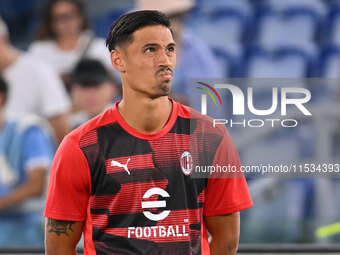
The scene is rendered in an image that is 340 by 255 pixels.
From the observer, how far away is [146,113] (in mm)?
2211

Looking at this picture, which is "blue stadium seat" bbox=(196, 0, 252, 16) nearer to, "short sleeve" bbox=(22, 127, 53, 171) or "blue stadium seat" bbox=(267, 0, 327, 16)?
"blue stadium seat" bbox=(267, 0, 327, 16)

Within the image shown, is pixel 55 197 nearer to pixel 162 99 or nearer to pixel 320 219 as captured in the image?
pixel 162 99

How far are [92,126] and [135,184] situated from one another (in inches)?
9.5

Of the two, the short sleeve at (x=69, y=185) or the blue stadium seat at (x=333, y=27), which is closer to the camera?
the short sleeve at (x=69, y=185)

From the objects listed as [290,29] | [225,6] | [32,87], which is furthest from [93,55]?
[290,29]

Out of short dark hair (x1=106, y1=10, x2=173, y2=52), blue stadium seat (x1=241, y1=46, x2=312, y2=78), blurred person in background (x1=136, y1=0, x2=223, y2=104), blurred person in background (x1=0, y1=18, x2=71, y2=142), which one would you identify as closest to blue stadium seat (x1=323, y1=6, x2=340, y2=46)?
blue stadium seat (x1=241, y1=46, x2=312, y2=78)

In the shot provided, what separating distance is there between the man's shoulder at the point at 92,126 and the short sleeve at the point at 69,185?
0.02 meters

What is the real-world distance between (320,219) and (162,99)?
7.75ft

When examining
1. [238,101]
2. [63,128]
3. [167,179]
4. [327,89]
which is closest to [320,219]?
[327,89]

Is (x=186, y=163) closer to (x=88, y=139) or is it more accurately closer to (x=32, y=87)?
(x=88, y=139)

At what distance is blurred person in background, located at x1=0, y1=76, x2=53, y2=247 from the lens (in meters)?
4.53

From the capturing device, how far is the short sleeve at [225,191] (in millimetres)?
2254

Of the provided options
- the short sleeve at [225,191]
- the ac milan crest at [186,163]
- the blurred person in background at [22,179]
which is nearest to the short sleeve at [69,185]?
the ac milan crest at [186,163]

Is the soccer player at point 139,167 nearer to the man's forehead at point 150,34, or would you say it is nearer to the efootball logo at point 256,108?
the man's forehead at point 150,34
